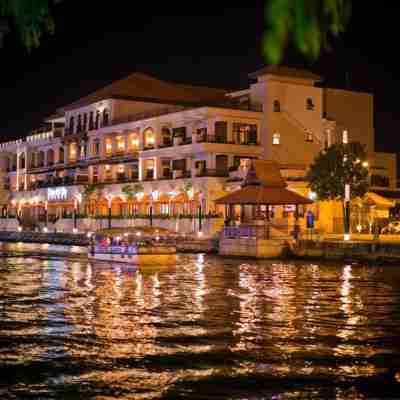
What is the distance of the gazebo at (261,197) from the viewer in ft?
167

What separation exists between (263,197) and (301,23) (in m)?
46.0

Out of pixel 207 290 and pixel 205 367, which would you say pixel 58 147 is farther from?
pixel 205 367

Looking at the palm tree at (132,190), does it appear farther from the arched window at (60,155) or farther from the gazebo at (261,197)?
the gazebo at (261,197)

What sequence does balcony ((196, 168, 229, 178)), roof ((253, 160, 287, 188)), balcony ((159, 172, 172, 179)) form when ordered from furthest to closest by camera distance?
1. balcony ((159, 172, 172, 179))
2. balcony ((196, 168, 229, 178))
3. roof ((253, 160, 287, 188))

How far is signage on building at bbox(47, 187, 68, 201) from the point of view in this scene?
287 ft

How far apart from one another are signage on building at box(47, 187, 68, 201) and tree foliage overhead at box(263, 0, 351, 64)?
3263 inches

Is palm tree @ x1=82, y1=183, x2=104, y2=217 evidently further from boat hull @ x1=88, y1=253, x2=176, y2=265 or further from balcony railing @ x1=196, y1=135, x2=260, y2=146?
boat hull @ x1=88, y1=253, x2=176, y2=265

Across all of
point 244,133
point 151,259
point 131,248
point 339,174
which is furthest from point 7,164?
point 151,259

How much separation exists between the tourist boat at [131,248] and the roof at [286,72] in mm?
21138

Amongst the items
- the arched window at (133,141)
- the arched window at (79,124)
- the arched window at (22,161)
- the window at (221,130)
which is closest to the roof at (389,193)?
the window at (221,130)

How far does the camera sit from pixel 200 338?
1906 cm

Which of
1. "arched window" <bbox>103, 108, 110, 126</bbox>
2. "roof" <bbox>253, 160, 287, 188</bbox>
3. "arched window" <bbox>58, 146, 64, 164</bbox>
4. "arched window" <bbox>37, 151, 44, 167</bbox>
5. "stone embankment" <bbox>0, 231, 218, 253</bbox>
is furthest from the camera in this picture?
"arched window" <bbox>37, 151, 44, 167</bbox>

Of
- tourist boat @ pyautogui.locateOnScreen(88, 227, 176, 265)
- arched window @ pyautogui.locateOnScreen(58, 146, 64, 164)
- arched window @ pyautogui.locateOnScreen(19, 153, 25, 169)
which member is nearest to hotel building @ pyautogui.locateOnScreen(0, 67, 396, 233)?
arched window @ pyautogui.locateOnScreen(58, 146, 64, 164)

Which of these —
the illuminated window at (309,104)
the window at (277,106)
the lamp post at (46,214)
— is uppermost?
the illuminated window at (309,104)
